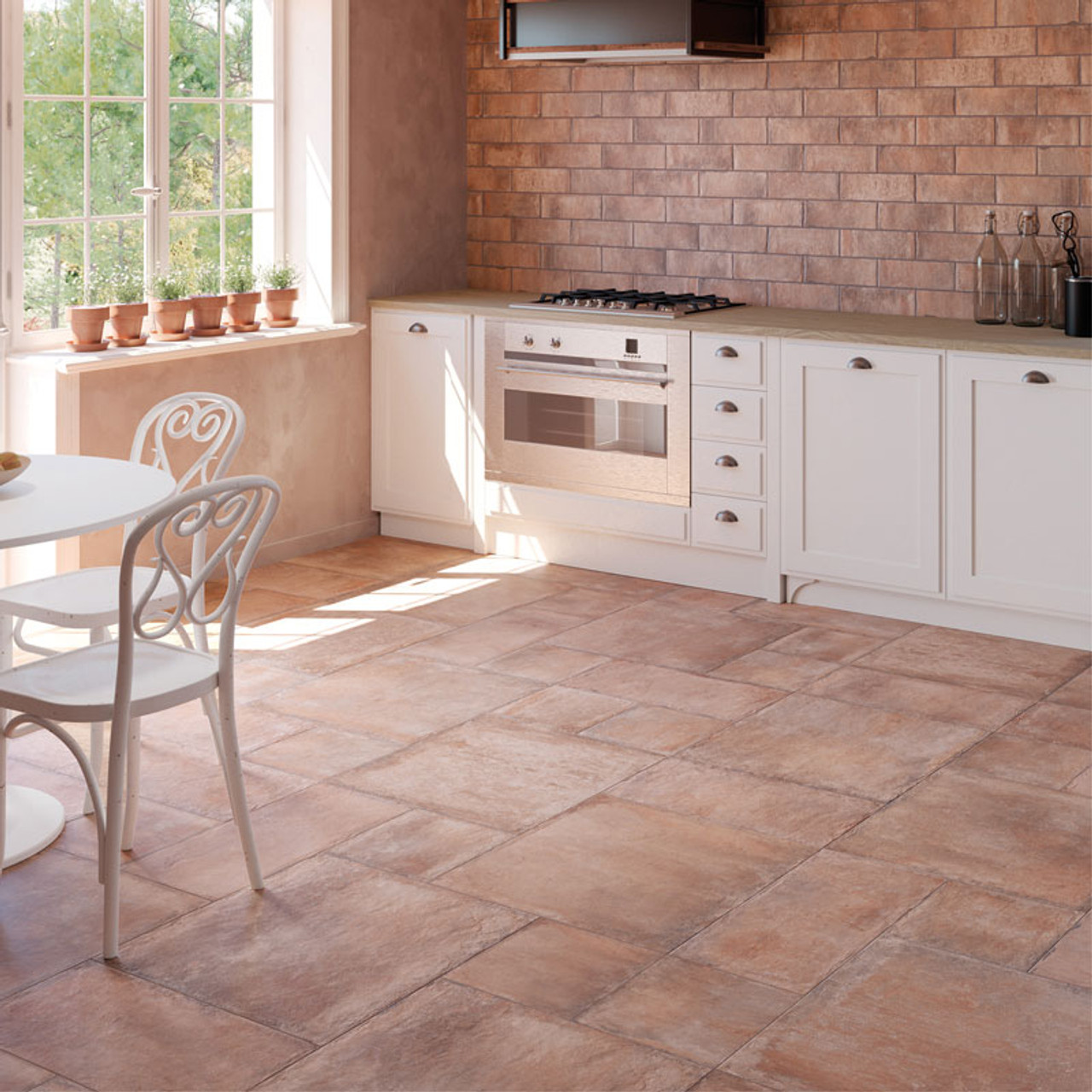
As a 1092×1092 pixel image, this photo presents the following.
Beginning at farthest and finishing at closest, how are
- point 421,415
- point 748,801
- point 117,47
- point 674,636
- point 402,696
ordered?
point 421,415
point 117,47
point 674,636
point 402,696
point 748,801

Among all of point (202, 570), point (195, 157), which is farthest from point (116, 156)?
point (202, 570)

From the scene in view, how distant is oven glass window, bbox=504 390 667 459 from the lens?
555 cm

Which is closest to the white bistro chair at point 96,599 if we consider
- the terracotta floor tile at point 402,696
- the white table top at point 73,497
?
the white table top at point 73,497

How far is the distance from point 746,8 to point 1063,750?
9.48 ft

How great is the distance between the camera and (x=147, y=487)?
3.40 m

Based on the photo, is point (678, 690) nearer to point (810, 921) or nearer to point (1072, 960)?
point (810, 921)

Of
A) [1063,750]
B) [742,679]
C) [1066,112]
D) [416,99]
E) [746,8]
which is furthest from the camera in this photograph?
[416,99]

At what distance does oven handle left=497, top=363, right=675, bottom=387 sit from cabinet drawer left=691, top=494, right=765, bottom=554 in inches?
16.1

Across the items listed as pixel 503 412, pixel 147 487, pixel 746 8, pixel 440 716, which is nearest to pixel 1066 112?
pixel 746 8

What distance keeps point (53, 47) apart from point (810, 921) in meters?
3.70

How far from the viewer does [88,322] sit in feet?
17.1

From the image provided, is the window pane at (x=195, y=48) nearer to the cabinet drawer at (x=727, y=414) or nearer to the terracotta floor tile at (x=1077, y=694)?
the cabinet drawer at (x=727, y=414)

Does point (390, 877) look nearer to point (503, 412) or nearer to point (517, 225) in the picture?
point (503, 412)

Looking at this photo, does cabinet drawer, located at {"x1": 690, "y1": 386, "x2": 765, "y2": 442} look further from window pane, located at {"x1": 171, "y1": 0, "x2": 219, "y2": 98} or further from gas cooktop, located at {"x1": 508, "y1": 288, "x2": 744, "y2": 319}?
window pane, located at {"x1": 171, "y1": 0, "x2": 219, "y2": 98}
